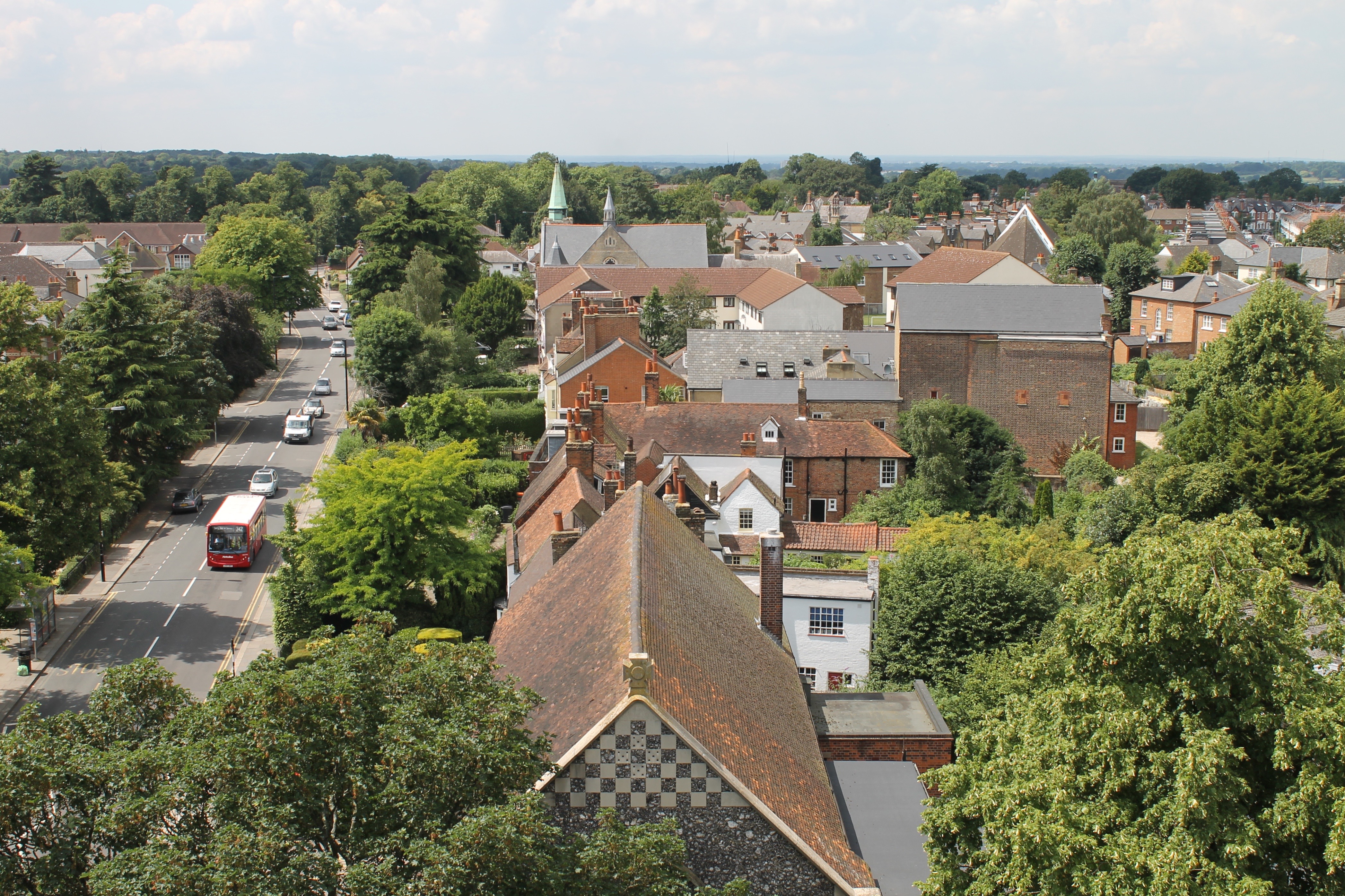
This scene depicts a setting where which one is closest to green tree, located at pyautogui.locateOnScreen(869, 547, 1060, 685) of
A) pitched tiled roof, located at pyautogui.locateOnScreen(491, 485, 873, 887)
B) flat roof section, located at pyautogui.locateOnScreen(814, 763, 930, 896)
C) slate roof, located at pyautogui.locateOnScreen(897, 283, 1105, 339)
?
pitched tiled roof, located at pyautogui.locateOnScreen(491, 485, 873, 887)

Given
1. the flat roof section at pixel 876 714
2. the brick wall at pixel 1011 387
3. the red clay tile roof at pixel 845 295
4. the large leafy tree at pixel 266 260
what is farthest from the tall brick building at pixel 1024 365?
the large leafy tree at pixel 266 260

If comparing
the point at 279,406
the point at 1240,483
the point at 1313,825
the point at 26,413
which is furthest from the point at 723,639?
the point at 279,406

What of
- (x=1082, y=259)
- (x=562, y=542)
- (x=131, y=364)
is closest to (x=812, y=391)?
(x=131, y=364)

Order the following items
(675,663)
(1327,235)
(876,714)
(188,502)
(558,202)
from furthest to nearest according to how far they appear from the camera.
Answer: (1327,235) < (558,202) < (188,502) < (876,714) < (675,663)

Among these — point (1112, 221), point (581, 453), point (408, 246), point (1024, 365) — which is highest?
point (1112, 221)

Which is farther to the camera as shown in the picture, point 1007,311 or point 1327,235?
point 1327,235

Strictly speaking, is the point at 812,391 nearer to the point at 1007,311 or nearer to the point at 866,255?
the point at 1007,311

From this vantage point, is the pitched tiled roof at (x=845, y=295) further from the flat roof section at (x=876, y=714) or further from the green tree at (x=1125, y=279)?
the flat roof section at (x=876, y=714)

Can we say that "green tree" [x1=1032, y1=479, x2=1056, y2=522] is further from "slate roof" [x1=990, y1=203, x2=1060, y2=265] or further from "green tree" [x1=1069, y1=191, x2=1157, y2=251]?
"green tree" [x1=1069, y1=191, x2=1157, y2=251]
